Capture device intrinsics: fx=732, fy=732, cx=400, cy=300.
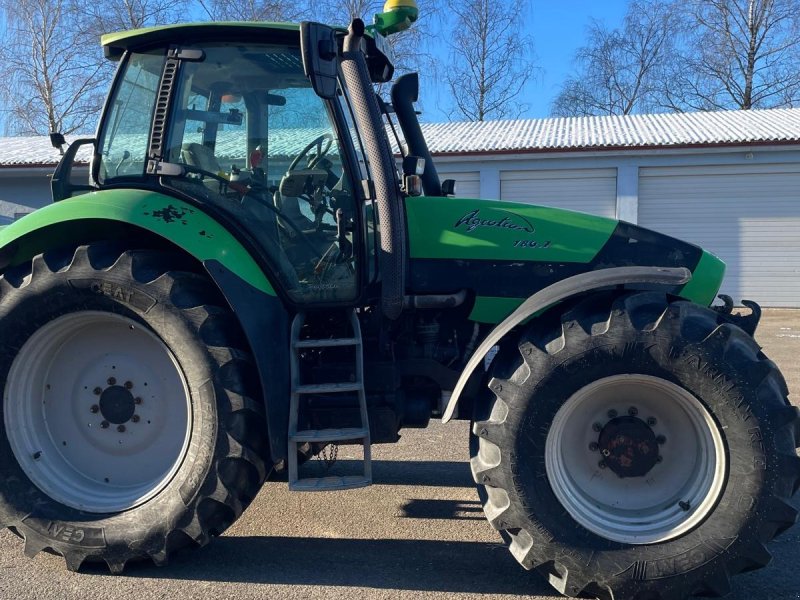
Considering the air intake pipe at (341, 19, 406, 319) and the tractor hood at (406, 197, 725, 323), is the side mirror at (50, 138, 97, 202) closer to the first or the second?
the air intake pipe at (341, 19, 406, 319)

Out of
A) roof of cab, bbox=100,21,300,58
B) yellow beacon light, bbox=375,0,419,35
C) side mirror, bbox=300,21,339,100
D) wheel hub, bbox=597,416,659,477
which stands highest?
yellow beacon light, bbox=375,0,419,35

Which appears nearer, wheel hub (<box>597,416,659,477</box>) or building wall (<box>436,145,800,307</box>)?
wheel hub (<box>597,416,659,477</box>)

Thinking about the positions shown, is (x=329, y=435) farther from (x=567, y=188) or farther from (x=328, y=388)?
(x=567, y=188)

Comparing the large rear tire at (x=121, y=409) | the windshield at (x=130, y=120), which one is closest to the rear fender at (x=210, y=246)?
the large rear tire at (x=121, y=409)

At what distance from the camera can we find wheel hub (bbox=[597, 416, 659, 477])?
127 inches

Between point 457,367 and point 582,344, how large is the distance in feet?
2.89

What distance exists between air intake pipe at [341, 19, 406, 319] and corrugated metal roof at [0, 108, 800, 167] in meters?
13.4

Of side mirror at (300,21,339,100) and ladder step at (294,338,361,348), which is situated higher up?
side mirror at (300,21,339,100)

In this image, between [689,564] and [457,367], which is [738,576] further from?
[457,367]

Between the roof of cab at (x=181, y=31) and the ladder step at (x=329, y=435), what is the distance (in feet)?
6.17

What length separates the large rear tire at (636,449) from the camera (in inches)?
117

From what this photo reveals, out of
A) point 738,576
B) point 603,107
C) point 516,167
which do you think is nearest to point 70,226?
point 738,576

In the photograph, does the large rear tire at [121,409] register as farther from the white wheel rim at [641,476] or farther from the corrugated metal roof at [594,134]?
the corrugated metal roof at [594,134]

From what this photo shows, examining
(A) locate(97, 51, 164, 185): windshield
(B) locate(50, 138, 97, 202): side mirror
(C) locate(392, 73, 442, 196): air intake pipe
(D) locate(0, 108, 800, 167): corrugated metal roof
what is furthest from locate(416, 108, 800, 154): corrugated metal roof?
(A) locate(97, 51, 164, 185): windshield
